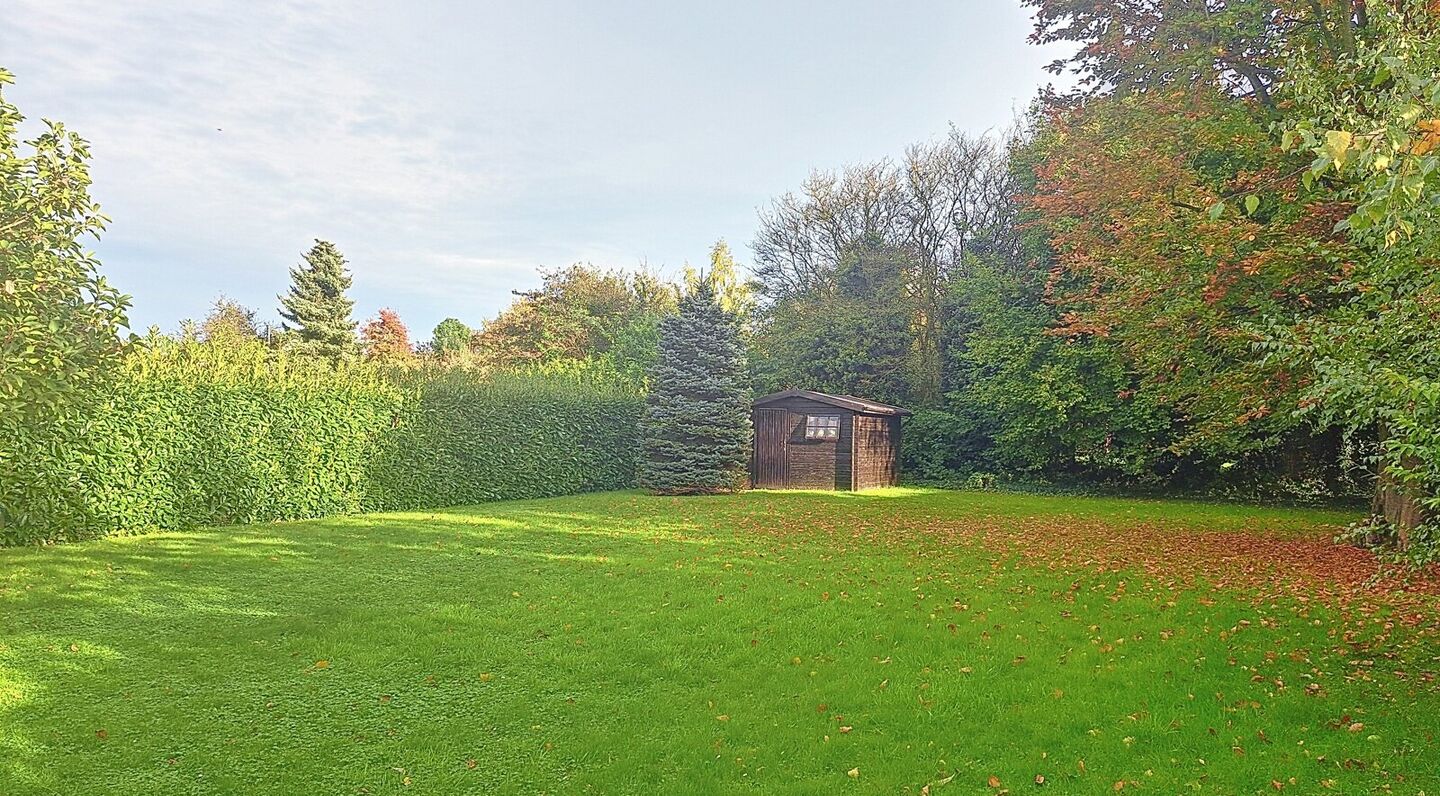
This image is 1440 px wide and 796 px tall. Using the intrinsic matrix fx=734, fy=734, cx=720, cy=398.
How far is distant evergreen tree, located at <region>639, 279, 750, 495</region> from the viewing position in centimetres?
1627

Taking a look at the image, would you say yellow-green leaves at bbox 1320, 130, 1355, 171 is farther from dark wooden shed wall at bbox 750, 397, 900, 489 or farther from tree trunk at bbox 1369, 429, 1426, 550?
dark wooden shed wall at bbox 750, 397, 900, 489

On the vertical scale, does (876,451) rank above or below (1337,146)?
below

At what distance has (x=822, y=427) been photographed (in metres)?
17.8

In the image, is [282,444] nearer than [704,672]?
No

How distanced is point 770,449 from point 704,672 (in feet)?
44.8

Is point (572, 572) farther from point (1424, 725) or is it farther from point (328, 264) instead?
→ point (328, 264)

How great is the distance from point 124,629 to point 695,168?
656 inches

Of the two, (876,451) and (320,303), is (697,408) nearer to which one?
(876,451)

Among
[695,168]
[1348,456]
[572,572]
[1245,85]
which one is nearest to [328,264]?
[695,168]

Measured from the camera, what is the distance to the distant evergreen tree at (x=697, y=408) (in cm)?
1627

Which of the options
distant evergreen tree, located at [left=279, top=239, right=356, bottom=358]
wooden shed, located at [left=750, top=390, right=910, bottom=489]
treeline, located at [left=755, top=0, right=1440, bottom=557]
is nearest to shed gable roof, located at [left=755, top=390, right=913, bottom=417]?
wooden shed, located at [left=750, top=390, right=910, bottom=489]

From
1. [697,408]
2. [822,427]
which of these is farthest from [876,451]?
[697,408]

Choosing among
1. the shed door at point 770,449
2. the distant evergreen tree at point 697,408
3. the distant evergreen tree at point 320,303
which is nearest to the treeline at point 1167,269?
the shed door at point 770,449

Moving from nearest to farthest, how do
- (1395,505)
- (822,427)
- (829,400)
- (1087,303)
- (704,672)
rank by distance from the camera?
1. (704,672)
2. (1395,505)
3. (1087,303)
4. (829,400)
5. (822,427)
